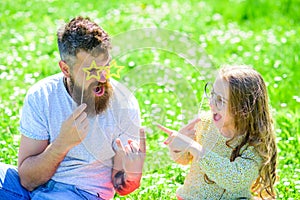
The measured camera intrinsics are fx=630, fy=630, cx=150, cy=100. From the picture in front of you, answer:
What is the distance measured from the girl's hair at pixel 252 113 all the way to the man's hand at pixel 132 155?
393 mm

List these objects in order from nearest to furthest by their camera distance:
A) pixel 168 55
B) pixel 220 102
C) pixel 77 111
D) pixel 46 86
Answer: pixel 77 111 → pixel 220 102 → pixel 46 86 → pixel 168 55

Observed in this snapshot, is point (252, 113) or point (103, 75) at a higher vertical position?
point (103, 75)

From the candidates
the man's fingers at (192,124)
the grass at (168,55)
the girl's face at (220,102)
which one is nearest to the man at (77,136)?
the grass at (168,55)

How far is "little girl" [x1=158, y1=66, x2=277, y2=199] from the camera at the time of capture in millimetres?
2662

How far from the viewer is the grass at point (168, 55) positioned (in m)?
2.94

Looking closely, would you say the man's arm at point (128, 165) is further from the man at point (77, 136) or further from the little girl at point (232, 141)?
the little girl at point (232, 141)

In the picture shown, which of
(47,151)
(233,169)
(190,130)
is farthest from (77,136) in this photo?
(233,169)

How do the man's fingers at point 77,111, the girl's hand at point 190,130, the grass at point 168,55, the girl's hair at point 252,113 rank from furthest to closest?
the grass at point 168,55, the girl's hand at point 190,130, the girl's hair at point 252,113, the man's fingers at point 77,111

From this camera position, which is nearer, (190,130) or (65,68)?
(65,68)

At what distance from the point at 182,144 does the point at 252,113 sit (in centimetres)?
33

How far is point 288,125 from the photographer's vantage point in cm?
384

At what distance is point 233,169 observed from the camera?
266cm

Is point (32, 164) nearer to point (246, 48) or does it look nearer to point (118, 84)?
point (118, 84)

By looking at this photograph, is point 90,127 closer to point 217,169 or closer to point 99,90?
point 99,90
